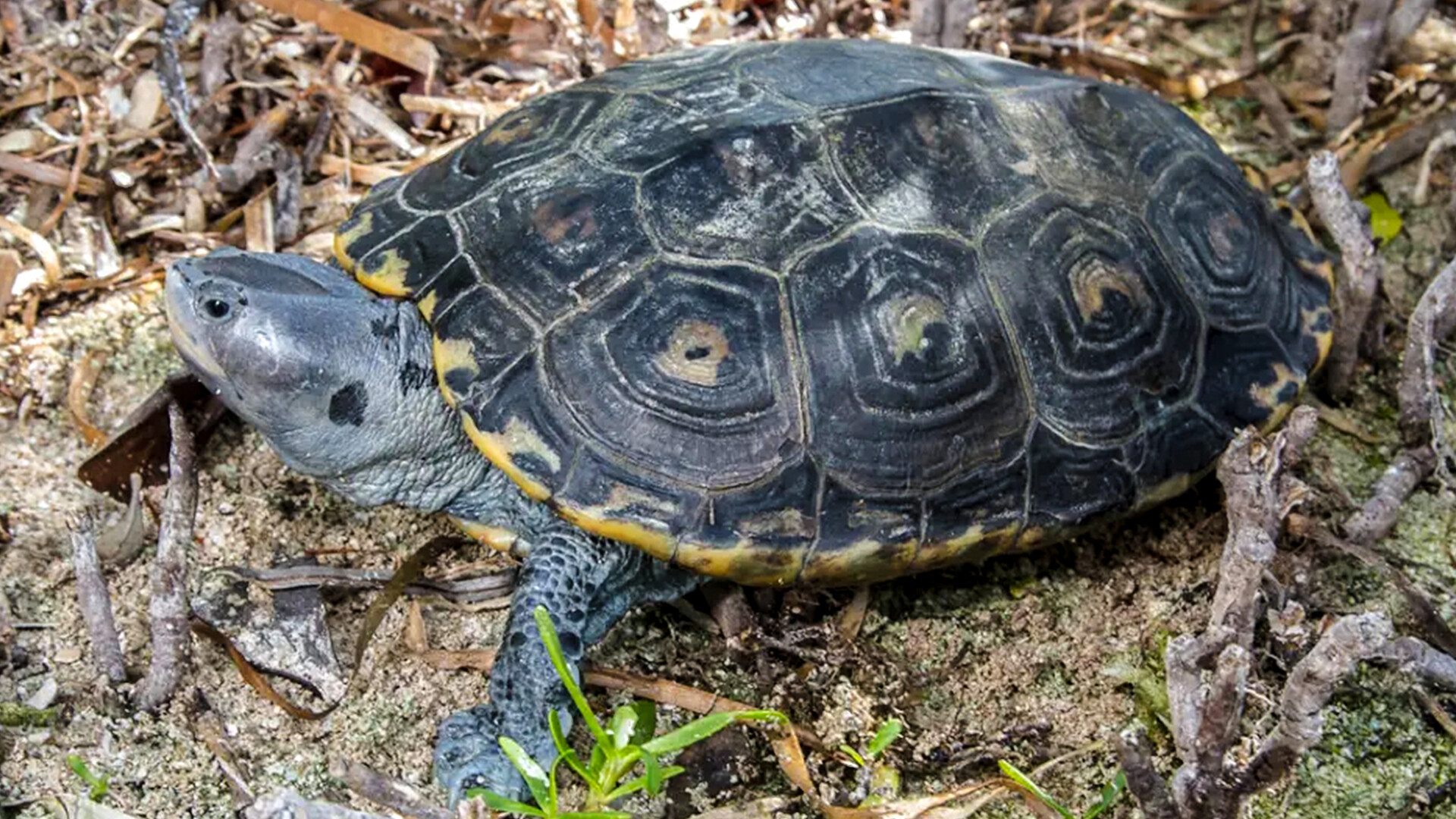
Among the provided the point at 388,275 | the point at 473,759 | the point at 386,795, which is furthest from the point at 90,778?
the point at 388,275

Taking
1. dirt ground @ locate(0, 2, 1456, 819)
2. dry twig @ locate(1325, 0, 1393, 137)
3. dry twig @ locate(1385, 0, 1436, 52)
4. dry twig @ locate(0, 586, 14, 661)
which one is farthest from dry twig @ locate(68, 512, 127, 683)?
dry twig @ locate(1385, 0, 1436, 52)

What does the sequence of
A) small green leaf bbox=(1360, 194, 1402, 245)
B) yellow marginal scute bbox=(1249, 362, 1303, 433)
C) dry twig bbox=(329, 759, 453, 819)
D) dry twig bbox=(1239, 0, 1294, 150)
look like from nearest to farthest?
dry twig bbox=(329, 759, 453, 819), yellow marginal scute bbox=(1249, 362, 1303, 433), small green leaf bbox=(1360, 194, 1402, 245), dry twig bbox=(1239, 0, 1294, 150)

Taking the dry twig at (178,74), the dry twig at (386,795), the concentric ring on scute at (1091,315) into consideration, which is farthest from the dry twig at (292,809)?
the dry twig at (178,74)

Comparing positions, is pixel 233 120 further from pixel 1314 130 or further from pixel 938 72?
pixel 1314 130

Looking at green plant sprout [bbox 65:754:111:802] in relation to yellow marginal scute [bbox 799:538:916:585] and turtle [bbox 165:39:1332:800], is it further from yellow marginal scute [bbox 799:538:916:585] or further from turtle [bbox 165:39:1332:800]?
yellow marginal scute [bbox 799:538:916:585]

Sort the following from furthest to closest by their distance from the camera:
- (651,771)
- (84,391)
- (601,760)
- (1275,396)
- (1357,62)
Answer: (1357,62) → (84,391) → (1275,396) → (601,760) → (651,771)

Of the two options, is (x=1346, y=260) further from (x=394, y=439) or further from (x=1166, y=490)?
(x=394, y=439)

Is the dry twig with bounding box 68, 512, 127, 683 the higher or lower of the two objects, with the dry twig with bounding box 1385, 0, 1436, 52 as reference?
lower
